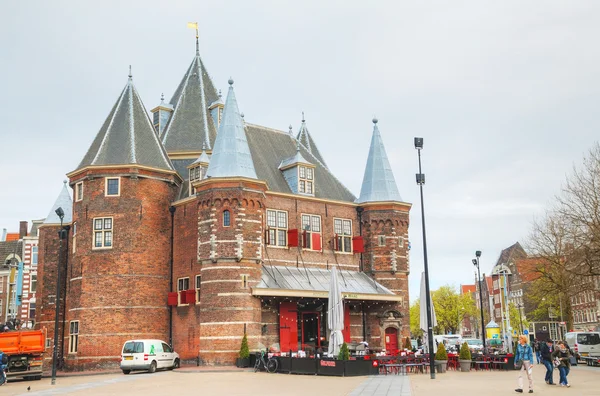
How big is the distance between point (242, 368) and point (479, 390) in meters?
14.8

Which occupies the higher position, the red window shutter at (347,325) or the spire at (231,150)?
the spire at (231,150)

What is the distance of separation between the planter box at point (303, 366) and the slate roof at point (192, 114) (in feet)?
55.3

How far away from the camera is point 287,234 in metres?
37.1

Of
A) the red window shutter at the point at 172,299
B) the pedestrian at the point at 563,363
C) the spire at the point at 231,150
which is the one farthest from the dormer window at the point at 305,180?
the pedestrian at the point at 563,363

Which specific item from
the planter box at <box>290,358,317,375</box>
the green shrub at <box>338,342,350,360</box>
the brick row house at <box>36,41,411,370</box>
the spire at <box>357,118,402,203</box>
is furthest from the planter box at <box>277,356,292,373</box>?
the spire at <box>357,118,402,203</box>

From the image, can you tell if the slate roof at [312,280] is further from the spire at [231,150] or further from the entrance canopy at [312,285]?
the spire at [231,150]

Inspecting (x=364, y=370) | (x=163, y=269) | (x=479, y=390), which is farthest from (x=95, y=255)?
(x=479, y=390)

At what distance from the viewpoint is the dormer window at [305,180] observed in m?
39.0

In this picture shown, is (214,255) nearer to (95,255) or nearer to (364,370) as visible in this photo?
(95,255)

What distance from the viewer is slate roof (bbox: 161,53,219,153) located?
40531mm

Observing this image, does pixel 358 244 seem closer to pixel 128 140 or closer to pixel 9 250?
pixel 128 140

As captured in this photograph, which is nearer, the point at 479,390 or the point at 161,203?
the point at 479,390

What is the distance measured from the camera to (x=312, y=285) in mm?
35781

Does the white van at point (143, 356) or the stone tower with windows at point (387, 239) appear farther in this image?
the stone tower with windows at point (387, 239)
